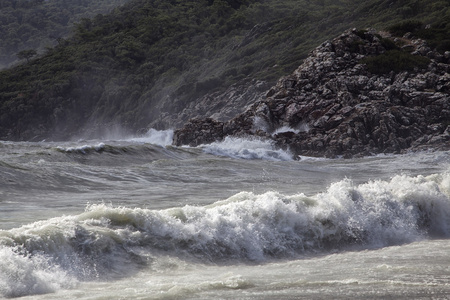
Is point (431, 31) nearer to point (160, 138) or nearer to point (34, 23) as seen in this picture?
point (160, 138)

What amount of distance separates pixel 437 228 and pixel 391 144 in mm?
19976

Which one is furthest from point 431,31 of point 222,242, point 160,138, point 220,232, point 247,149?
point 222,242

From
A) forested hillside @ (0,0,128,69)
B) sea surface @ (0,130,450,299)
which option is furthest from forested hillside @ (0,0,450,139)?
forested hillside @ (0,0,128,69)

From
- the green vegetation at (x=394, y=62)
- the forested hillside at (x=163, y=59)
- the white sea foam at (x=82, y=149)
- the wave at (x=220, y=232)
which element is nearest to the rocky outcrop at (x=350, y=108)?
the green vegetation at (x=394, y=62)

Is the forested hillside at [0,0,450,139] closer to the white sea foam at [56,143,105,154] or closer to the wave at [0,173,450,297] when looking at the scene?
the white sea foam at [56,143,105,154]

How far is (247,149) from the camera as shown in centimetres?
2894

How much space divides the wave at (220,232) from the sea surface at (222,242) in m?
0.02

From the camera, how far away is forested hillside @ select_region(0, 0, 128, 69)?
5369 inches

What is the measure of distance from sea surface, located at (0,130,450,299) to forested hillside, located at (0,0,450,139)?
39.8 meters

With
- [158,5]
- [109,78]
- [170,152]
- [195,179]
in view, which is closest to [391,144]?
[170,152]

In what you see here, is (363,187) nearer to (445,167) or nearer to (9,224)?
(9,224)

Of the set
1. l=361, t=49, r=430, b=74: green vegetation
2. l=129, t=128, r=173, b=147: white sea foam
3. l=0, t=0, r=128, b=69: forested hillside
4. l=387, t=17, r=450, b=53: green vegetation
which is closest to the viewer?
l=361, t=49, r=430, b=74: green vegetation

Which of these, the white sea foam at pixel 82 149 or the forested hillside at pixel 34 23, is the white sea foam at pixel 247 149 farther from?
the forested hillside at pixel 34 23

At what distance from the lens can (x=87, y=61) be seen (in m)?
74.8
